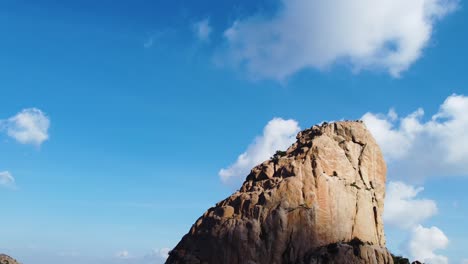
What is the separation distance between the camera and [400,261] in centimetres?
9688

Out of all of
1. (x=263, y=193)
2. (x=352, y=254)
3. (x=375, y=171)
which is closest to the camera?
(x=352, y=254)

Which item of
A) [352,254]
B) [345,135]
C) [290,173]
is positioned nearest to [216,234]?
[290,173]

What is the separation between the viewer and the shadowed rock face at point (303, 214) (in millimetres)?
81438

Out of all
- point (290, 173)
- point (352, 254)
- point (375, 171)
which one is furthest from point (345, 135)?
point (352, 254)

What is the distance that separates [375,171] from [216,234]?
32.7m

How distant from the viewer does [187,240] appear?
8788 cm

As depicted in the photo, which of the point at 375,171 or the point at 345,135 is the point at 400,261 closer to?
the point at 375,171

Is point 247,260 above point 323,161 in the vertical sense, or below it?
below

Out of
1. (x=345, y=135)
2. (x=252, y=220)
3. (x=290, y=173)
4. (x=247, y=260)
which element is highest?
(x=345, y=135)

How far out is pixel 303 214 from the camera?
83000mm

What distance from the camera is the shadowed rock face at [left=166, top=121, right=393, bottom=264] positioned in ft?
267

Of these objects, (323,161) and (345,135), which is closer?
(323,161)

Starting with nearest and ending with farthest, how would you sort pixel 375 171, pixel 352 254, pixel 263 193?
pixel 352 254
pixel 263 193
pixel 375 171

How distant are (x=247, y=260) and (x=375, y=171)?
3131cm
